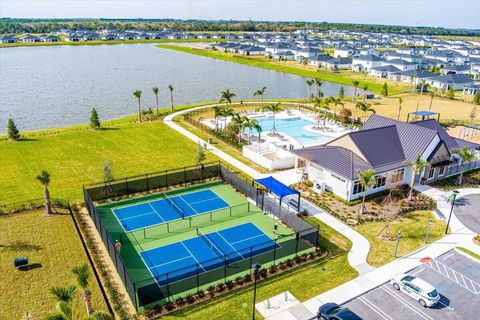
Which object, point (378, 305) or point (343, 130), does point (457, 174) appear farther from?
point (378, 305)

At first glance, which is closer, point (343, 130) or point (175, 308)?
point (175, 308)

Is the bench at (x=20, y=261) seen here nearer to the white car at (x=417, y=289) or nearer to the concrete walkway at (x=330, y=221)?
the concrete walkway at (x=330, y=221)

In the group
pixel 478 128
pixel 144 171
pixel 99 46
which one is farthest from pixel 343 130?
pixel 99 46

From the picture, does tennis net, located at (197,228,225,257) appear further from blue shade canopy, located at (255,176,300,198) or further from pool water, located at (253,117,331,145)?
pool water, located at (253,117,331,145)

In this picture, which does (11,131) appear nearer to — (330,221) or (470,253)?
(330,221)

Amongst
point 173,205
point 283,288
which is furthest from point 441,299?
point 173,205

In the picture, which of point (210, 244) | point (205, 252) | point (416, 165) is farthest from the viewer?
point (416, 165)
